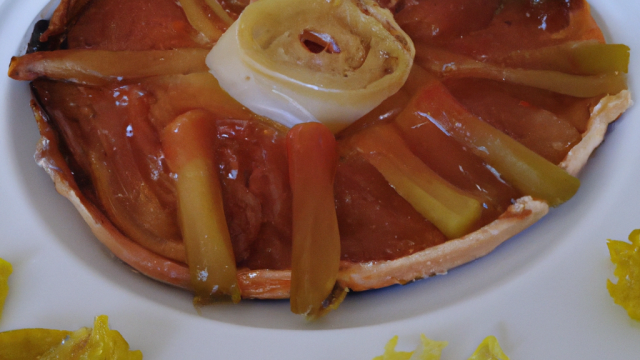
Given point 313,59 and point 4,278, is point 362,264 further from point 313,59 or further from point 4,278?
point 4,278

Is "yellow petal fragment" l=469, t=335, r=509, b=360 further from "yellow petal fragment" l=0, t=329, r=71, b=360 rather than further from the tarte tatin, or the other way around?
"yellow petal fragment" l=0, t=329, r=71, b=360

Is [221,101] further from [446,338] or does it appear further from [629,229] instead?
[629,229]

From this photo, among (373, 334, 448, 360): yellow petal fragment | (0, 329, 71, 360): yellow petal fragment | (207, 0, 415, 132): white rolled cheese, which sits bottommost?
(0, 329, 71, 360): yellow petal fragment

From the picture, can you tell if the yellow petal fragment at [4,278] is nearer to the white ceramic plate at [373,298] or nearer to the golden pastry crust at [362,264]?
the white ceramic plate at [373,298]

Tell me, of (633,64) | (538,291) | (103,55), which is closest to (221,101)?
(103,55)

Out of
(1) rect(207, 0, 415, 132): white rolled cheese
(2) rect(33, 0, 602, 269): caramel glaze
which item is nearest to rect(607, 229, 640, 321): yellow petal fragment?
(2) rect(33, 0, 602, 269): caramel glaze

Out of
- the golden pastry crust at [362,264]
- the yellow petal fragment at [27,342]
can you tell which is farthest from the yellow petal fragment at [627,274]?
the yellow petal fragment at [27,342]
